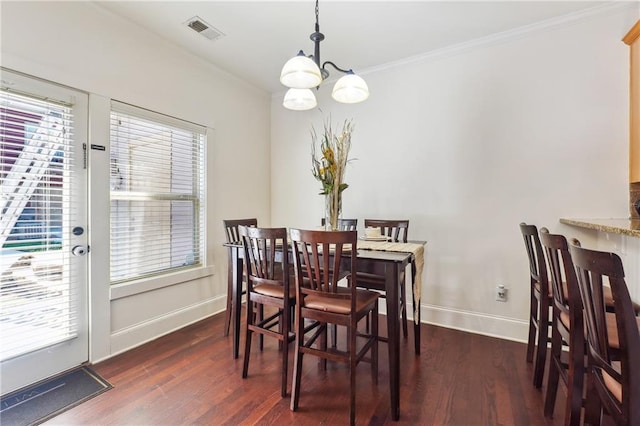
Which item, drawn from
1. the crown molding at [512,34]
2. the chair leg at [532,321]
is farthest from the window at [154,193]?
the chair leg at [532,321]

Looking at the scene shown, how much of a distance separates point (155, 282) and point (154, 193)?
0.83 meters

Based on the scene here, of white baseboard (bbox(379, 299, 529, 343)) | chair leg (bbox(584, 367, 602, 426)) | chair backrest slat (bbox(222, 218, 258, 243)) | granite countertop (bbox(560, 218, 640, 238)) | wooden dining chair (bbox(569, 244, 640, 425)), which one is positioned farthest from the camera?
chair backrest slat (bbox(222, 218, 258, 243))

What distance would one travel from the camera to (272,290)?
204 centimetres

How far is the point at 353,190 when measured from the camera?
346 centimetres

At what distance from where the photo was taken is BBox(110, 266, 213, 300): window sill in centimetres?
243

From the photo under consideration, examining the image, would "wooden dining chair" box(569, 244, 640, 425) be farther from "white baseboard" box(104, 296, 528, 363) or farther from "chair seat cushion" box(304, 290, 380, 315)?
"white baseboard" box(104, 296, 528, 363)

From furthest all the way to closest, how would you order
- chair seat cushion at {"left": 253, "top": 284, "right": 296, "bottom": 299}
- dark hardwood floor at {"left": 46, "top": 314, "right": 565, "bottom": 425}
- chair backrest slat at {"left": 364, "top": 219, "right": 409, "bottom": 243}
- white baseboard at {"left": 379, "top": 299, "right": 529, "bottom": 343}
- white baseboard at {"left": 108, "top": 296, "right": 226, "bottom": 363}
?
chair backrest slat at {"left": 364, "top": 219, "right": 409, "bottom": 243} → white baseboard at {"left": 379, "top": 299, "right": 529, "bottom": 343} → white baseboard at {"left": 108, "top": 296, "right": 226, "bottom": 363} → chair seat cushion at {"left": 253, "top": 284, "right": 296, "bottom": 299} → dark hardwood floor at {"left": 46, "top": 314, "right": 565, "bottom": 425}

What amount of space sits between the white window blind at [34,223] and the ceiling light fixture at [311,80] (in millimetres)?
1658

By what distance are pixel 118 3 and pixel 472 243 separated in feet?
12.0

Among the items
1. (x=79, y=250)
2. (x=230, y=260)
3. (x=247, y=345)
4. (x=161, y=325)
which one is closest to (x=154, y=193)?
(x=79, y=250)

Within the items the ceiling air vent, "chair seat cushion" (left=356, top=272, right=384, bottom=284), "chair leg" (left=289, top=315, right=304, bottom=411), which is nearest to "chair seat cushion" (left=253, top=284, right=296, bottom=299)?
"chair leg" (left=289, top=315, right=304, bottom=411)

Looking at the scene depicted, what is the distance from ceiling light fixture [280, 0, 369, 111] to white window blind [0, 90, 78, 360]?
65.3 inches

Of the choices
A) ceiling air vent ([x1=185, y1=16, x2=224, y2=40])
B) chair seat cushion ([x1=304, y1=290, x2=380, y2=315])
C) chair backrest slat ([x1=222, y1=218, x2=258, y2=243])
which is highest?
ceiling air vent ([x1=185, y1=16, x2=224, y2=40])

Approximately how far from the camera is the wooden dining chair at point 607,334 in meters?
0.90
